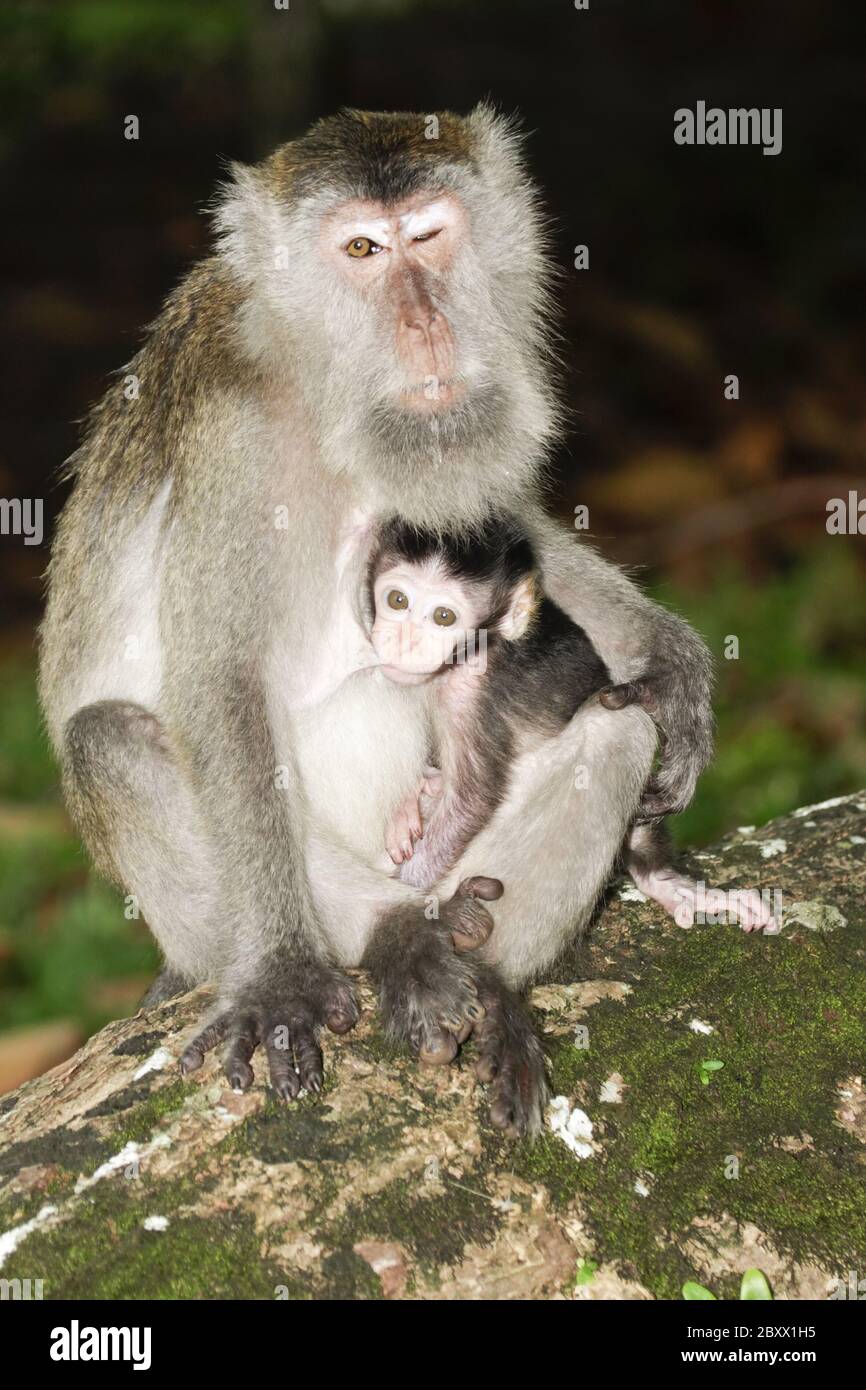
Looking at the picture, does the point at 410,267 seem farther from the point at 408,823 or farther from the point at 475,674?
the point at 408,823

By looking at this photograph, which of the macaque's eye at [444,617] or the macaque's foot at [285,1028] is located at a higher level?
the macaque's eye at [444,617]

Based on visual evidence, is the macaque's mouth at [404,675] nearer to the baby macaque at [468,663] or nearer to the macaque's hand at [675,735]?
the baby macaque at [468,663]

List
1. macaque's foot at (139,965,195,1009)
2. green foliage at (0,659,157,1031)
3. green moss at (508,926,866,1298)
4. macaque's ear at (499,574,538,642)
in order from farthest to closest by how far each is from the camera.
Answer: green foliage at (0,659,157,1031) → macaque's foot at (139,965,195,1009) → macaque's ear at (499,574,538,642) → green moss at (508,926,866,1298)

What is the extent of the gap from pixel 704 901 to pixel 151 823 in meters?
1.87

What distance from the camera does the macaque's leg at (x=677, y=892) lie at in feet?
17.4

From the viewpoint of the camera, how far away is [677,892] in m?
5.41

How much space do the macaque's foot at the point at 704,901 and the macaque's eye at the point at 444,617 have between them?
3.77 ft

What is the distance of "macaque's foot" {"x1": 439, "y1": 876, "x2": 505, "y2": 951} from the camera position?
4953 mm

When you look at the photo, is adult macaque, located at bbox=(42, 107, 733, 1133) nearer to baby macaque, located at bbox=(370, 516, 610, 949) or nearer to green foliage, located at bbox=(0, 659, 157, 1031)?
baby macaque, located at bbox=(370, 516, 610, 949)

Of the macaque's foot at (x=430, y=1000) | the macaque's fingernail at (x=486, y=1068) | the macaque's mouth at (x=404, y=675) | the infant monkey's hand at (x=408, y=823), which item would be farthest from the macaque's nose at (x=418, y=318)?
the macaque's fingernail at (x=486, y=1068)

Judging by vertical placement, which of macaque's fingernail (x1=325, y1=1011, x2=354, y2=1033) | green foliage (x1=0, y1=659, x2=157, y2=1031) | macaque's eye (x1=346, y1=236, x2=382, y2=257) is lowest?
green foliage (x1=0, y1=659, x2=157, y2=1031)

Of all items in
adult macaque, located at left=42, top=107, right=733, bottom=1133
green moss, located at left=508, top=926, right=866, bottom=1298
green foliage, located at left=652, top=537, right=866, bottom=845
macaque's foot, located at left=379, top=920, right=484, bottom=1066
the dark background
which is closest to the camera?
green moss, located at left=508, top=926, right=866, bottom=1298

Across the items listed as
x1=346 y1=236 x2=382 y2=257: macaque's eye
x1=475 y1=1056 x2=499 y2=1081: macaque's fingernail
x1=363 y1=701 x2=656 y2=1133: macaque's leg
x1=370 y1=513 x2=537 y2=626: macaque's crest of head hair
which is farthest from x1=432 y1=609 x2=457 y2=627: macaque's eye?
x1=475 y1=1056 x2=499 y2=1081: macaque's fingernail

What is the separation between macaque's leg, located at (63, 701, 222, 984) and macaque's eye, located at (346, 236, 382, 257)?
1.67 m
